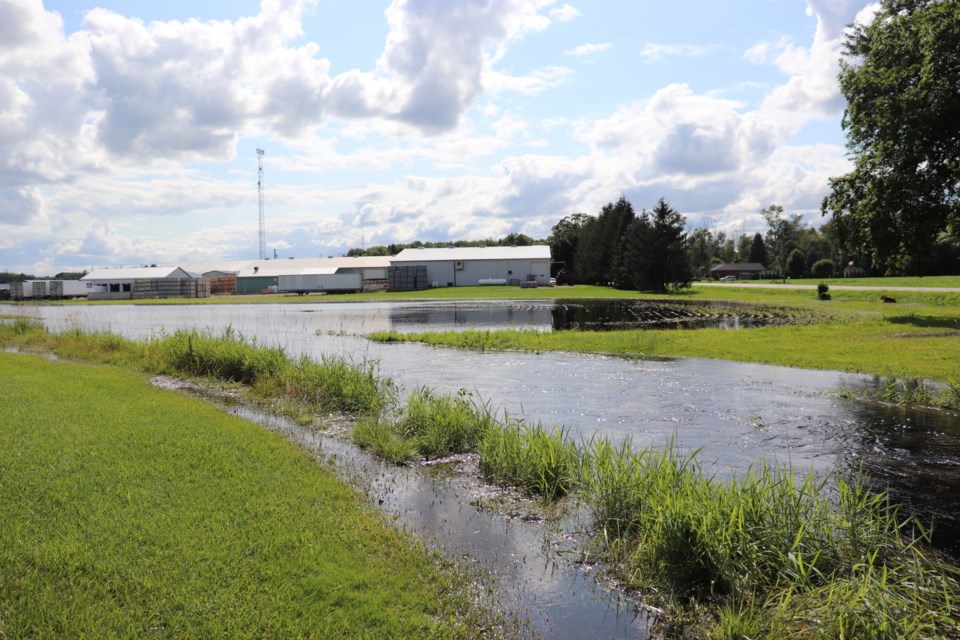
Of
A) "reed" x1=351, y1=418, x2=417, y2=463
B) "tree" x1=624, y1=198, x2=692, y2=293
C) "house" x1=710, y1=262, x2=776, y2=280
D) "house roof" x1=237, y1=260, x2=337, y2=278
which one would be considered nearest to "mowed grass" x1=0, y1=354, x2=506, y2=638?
"reed" x1=351, y1=418, x2=417, y2=463

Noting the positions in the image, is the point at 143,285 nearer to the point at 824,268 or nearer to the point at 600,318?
the point at 600,318

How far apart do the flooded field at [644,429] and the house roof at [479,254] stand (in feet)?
232

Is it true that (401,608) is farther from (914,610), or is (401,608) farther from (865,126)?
(865,126)

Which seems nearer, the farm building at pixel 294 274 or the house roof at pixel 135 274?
the farm building at pixel 294 274

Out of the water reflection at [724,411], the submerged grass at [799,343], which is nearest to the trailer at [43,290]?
the submerged grass at [799,343]

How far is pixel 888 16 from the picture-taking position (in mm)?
Result: 30969

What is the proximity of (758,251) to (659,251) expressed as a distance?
96215mm

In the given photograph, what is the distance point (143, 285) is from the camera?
91.7 metres

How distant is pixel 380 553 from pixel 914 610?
463 centimetres

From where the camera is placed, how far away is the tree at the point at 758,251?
146 meters

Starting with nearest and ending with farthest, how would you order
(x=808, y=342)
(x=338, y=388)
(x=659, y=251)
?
(x=338, y=388), (x=808, y=342), (x=659, y=251)

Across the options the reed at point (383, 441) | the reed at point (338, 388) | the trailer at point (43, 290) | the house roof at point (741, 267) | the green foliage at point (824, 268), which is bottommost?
the reed at point (383, 441)

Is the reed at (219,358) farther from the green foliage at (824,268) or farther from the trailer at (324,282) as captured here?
the green foliage at (824,268)

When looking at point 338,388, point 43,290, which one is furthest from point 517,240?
point 338,388
